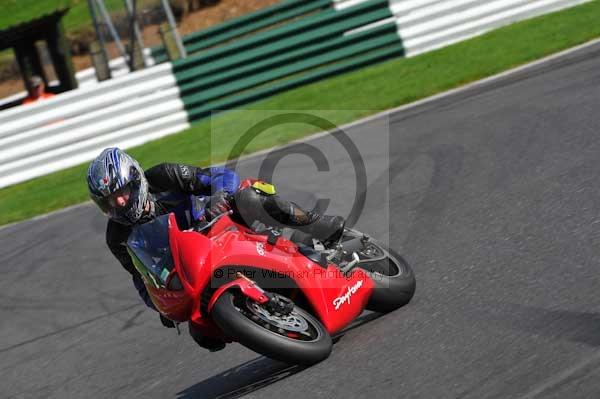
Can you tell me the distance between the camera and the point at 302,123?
1188cm

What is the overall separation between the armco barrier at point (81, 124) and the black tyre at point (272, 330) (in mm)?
9041

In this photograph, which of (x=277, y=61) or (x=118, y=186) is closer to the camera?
(x=118, y=186)

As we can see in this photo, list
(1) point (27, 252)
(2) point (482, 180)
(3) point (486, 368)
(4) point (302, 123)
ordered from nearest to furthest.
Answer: (3) point (486, 368) < (2) point (482, 180) < (1) point (27, 252) < (4) point (302, 123)

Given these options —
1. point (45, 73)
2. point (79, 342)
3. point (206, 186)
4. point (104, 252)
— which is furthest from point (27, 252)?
point (45, 73)

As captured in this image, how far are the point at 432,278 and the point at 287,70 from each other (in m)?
8.57

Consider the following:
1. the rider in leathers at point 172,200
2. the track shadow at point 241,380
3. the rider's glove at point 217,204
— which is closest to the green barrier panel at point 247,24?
the rider in leathers at point 172,200

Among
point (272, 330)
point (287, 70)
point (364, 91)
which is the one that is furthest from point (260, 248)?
point (287, 70)

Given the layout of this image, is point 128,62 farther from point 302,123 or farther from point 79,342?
point 79,342

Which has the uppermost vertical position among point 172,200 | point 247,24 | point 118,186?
point 118,186

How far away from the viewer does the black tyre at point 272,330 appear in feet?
14.2

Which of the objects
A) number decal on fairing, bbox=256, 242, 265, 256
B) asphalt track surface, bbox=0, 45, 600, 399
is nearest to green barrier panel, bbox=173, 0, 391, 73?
asphalt track surface, bbox=0, 45, 600, 399

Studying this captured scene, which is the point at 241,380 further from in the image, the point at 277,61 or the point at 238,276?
the point at 277,61

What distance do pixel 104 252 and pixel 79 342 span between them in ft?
7.17

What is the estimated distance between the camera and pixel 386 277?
17.5ft
